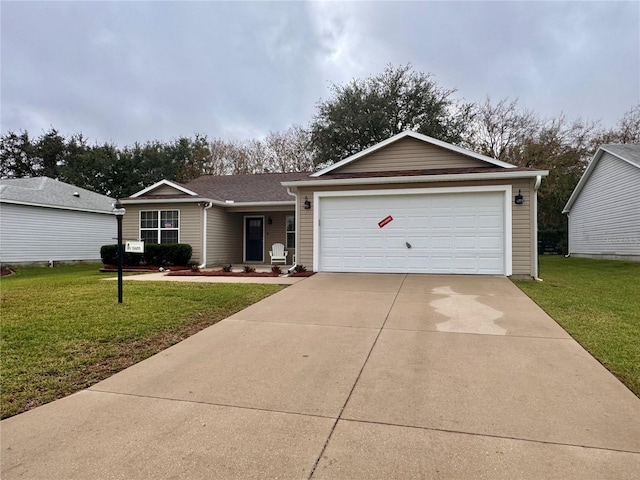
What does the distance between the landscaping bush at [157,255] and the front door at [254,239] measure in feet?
10.8

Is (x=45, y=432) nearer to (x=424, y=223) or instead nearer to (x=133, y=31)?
(x=424, y=223)

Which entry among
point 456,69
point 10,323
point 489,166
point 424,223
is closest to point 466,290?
point 424,223

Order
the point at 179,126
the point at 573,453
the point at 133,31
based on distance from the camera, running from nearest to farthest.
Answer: the point at 573,453 → the point at 133,31 → the point at 179,126

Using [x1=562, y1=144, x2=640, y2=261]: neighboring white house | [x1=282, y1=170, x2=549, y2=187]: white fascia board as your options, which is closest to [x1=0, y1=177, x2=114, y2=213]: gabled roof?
[x1=282, y1=170, x2=549, y2=187]: white fascia board

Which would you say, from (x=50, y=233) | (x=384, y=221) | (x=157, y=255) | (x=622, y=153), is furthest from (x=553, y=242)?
(x=50, y=233)

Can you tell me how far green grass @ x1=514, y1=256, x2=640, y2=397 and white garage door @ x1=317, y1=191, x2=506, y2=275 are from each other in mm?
1515

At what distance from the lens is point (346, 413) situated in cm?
297

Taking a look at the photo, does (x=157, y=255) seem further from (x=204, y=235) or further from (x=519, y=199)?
(x=519, y=199)

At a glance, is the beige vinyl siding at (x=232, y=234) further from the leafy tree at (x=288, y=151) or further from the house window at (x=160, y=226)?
the leafy tree at (x=288, y=151)

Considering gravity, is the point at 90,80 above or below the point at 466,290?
above

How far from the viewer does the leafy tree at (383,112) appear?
24.0 m

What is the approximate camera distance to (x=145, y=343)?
4.77 meters

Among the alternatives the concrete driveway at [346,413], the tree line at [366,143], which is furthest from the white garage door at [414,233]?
the tree line at [366,143]

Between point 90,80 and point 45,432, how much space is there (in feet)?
71.9
